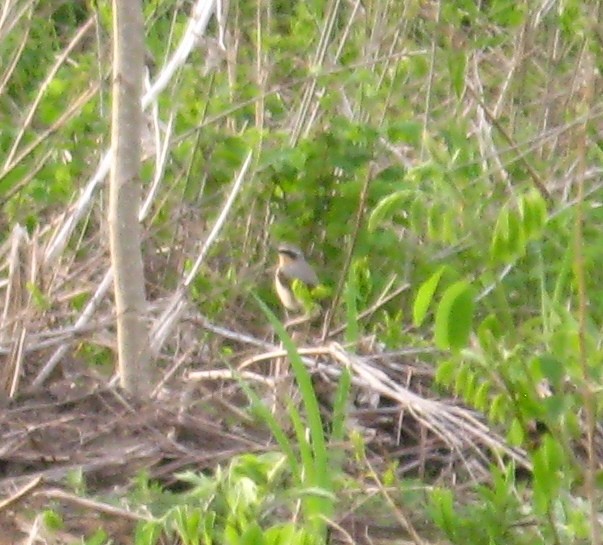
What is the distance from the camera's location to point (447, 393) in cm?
382

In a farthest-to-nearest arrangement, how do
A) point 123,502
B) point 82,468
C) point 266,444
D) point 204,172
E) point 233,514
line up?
point 204,172
point 266,444
point 82,468
point 123,502
point 233,514

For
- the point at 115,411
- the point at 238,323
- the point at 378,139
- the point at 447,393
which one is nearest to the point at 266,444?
the point at 115,411

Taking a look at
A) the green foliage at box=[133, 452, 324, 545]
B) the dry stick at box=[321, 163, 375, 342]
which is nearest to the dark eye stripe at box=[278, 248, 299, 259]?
the dry stick at box=[321, 163, 375, 342]

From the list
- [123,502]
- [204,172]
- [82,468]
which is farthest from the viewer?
[204,172]

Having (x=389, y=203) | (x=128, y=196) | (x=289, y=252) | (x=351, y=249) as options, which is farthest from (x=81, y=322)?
(x=389, y=203)

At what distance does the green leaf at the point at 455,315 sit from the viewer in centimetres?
196

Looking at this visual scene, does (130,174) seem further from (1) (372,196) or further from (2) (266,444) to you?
(1) (372,196)

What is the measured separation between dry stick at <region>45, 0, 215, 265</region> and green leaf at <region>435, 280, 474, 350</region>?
83.9 inches

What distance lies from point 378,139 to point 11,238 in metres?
1.29

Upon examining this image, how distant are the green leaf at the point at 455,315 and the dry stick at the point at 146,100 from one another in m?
2.13

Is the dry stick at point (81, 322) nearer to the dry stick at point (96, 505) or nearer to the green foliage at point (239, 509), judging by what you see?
the dry stick at point (96, 505)

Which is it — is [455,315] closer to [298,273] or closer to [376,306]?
[376,306]

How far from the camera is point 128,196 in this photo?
3438 mm

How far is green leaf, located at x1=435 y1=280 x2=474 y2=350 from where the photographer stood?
196 centimetres
